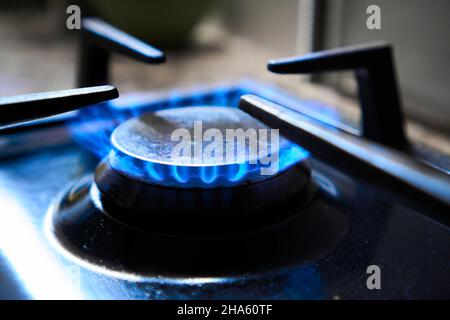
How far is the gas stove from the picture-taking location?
1.20ft

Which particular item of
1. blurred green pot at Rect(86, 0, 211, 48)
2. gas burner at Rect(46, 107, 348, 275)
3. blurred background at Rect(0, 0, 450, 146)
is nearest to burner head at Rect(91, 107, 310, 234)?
gas burner at Rect(46, 107, 348, 275)

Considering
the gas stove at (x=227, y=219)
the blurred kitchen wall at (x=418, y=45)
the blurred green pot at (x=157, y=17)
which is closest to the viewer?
the gas stove at (x=227, y=219)

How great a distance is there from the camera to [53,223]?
459 mm

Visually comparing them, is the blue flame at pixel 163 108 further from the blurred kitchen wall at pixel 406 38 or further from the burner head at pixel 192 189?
the blurred kitchen wall at pixel 406 38

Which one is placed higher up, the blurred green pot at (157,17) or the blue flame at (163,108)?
the blurred green pot at (157,17)

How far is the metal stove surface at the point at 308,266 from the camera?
14.5 inches

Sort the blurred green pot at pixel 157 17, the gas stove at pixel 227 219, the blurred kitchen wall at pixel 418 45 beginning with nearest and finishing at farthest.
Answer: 1. the gas stove at pixel 227 219
2. the blurred kitchen wall at pixel 418 45
3. the blurred green pot at pixel 157 17

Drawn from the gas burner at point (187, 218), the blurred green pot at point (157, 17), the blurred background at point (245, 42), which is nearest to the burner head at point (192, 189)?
the gas burner at point (187, 218)

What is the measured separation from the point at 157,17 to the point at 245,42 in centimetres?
23

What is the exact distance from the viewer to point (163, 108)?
688mm

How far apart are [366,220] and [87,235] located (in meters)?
0.25
